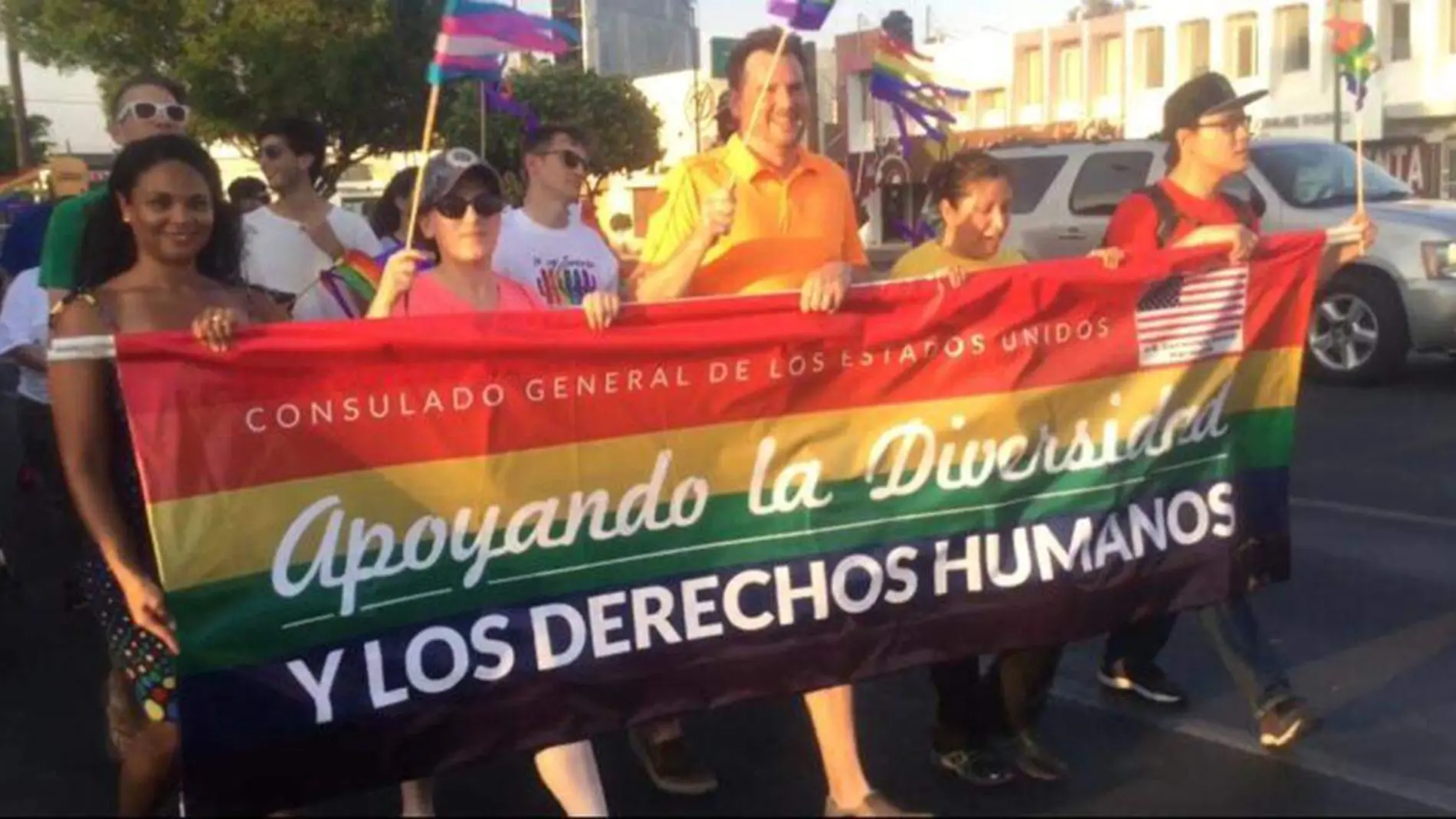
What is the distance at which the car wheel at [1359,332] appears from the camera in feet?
38.3

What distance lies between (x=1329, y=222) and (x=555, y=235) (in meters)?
8.63

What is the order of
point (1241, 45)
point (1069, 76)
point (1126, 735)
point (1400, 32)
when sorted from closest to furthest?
point (1126, 735) → point (1400, 32) → point (1241, 45) → point (1069, 76)

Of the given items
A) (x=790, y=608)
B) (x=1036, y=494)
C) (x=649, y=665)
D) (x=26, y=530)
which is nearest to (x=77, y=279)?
(x=649, y=665)

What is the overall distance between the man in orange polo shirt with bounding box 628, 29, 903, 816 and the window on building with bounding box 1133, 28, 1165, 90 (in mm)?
47240

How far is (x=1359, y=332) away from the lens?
38.9 feet

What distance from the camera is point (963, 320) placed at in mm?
4184

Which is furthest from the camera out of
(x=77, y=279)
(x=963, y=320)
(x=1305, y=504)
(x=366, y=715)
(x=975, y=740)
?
(x=1305, y=504)

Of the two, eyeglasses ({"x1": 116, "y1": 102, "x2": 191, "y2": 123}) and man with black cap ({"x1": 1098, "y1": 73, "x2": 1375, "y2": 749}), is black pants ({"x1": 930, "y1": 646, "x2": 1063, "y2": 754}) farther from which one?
eyeglasses ({"x1": 116, "y1": 102, "x2": 191, "y2": 123})

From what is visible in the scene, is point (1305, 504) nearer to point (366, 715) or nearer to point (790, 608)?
point (790, 608)

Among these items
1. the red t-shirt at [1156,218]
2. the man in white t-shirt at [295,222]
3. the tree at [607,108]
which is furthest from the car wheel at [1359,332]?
the tree at [607,108]

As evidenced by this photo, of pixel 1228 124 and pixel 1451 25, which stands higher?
pixel 1451 25

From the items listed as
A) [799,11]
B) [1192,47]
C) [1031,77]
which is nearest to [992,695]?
[799,11]

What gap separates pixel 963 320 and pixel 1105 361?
18.6 inches

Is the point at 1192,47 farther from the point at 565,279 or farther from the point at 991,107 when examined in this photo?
the point at 565,279
